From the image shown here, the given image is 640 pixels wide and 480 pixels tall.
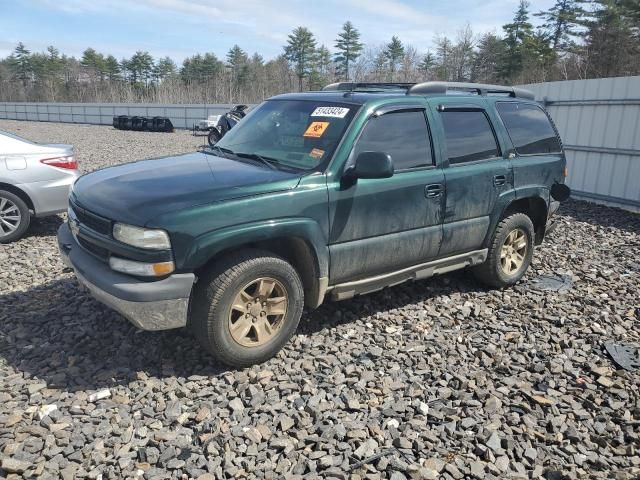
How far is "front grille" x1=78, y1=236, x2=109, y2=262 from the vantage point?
354 cm

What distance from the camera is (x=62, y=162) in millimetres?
6715

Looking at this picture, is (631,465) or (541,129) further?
(541,129)

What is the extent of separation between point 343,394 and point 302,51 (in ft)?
203

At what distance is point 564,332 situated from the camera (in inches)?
176

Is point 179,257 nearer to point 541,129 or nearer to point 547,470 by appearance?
point 547,470

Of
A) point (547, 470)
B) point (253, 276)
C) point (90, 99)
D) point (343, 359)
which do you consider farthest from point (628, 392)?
point (90, 99)

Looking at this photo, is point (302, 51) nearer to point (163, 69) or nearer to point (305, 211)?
point (163, 69)

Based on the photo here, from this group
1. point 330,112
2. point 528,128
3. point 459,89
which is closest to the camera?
point 330,112

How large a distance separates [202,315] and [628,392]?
9.84ft

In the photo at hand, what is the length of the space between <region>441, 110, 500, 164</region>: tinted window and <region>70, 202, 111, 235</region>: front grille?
289 centimetres

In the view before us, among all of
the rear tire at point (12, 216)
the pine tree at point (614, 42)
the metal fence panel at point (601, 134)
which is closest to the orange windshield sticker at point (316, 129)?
the rear tire at point (12, 216)

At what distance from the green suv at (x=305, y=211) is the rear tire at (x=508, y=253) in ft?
0.07

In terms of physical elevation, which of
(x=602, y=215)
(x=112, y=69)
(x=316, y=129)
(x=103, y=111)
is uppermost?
(x=112, y=69)

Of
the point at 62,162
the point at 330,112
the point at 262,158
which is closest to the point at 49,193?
the point at 62,162
